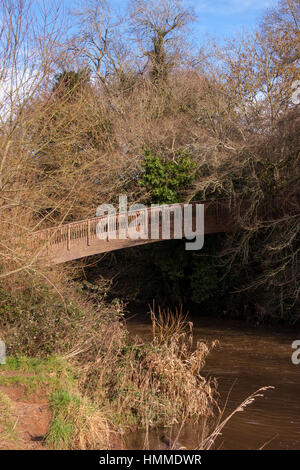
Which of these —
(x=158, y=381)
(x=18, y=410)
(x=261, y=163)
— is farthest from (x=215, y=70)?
(x=18, y=410)

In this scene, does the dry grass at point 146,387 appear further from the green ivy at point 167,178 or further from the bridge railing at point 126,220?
the green ivy at point 167,178

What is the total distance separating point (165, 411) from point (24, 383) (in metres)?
2.37

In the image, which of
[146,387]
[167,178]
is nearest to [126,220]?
[167,178]

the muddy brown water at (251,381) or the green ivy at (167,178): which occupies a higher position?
the green ivy at (167,178)

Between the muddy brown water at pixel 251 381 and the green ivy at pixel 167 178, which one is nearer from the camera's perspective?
the muddy brown water at pixel 251 381

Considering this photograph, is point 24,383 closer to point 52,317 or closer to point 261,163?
point 52,317

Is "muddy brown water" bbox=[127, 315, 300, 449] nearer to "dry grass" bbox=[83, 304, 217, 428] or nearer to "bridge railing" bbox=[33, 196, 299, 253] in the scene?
→ "dry grass" bbox=[83, 304, 217, 428]

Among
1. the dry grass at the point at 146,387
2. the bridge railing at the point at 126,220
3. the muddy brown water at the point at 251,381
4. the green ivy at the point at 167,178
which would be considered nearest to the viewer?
the muddy brown water at the point at 251,381

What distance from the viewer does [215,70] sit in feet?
77.3

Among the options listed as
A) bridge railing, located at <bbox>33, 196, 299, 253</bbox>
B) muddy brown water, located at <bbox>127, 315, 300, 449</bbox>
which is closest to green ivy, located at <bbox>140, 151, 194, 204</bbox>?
bridge railing, located at <bbox>33, 196, 299, 253</bbox>

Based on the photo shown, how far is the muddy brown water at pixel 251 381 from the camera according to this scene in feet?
27.6

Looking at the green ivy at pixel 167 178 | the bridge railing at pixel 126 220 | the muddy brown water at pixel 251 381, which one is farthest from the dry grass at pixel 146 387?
the green ivy at pixel 167 178

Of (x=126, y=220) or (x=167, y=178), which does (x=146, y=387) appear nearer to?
(x=126, y=220)

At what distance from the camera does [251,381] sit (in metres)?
11.8
